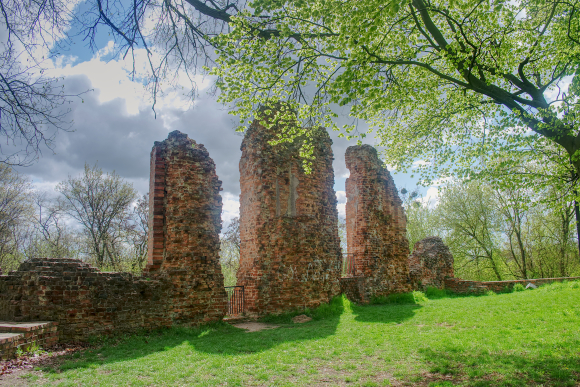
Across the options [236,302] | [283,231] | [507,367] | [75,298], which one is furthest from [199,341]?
[507,367]

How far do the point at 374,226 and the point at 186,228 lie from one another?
8576mm

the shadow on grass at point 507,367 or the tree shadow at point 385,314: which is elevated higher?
the shadow on grass at point 507,367

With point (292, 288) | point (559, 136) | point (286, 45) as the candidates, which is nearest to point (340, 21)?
point (286, 45)

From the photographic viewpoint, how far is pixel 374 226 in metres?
14.9

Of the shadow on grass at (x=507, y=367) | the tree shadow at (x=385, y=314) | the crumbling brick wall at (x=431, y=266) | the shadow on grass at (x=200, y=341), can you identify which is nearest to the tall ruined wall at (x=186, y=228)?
the shadow on grass at (x=200, y=341)

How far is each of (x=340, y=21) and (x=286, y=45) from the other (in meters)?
1.20

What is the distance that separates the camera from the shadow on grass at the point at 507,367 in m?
4.70

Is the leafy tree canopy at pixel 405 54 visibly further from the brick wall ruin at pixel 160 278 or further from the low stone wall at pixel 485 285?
the low stone wall at pixel 485 285

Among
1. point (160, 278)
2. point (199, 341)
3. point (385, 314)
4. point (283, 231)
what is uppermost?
point (283, 231)

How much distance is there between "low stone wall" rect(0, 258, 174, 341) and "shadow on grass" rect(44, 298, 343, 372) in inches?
17.0

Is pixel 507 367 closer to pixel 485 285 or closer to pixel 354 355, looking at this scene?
pixel 354 355

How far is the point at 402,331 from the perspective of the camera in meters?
8.19

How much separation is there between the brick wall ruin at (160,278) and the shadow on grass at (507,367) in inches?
227

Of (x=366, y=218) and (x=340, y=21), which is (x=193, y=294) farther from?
(x=366, y=218)
